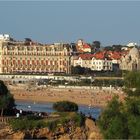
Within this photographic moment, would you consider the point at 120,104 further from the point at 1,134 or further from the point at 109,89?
the point at 109,89

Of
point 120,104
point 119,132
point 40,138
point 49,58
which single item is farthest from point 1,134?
point 49,58

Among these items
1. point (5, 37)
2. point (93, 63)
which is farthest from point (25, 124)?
point (5, 37)

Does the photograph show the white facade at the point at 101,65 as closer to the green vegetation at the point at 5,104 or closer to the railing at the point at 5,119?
the green vegetation at the point at 5,104

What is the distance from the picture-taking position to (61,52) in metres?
125

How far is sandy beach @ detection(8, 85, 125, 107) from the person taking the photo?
254 feet

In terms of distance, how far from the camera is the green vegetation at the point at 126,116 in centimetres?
2511

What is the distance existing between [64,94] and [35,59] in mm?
39072

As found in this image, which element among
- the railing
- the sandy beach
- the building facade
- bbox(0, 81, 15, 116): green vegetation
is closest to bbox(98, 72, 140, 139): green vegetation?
the railing

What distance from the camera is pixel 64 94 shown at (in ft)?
285

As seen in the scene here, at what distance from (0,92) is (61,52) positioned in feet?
270

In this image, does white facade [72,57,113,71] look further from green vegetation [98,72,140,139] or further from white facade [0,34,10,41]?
green vegetation [98,72,140,139]

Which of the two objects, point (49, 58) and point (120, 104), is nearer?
point (120, 104)

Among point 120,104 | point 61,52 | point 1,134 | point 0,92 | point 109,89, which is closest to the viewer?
point 120,104

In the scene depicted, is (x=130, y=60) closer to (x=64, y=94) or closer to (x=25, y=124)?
(x=64, y=94)
